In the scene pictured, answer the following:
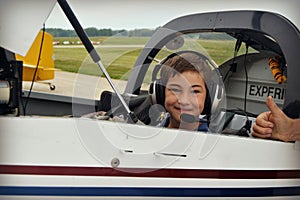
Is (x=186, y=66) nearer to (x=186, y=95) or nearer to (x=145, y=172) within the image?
(x=186, y=95)

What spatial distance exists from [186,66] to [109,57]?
0.26m

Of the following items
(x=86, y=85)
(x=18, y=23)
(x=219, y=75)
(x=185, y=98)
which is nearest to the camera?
(x=18, y=23)

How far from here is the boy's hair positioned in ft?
4.62

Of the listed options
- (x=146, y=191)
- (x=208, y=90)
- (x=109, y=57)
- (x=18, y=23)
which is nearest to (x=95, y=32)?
(x=109, y=57)

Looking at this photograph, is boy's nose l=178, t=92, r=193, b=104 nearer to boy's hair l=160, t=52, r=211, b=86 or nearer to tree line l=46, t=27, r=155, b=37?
boy's hair l=160, t=52, r=211, b=86

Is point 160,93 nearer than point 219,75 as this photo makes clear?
Yes

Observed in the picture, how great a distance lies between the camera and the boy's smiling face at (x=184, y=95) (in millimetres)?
1387

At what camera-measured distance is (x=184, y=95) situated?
1384 millimetres

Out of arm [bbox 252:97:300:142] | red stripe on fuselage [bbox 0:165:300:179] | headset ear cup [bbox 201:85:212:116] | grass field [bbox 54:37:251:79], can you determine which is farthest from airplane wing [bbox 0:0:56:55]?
arm [bbox 252:97:300:142]

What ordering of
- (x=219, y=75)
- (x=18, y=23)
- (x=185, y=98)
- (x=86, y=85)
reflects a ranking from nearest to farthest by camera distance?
(x=18, y=23) → (x=185, y=98) → (x=86, y=85) → (x=219, y=75)

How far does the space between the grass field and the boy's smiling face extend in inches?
8.0

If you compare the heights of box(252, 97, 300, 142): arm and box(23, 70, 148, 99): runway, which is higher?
box(23, 70, 148, 99): runway

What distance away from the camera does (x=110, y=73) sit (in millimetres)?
1455

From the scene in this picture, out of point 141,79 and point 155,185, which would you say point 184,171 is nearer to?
point 155,185
